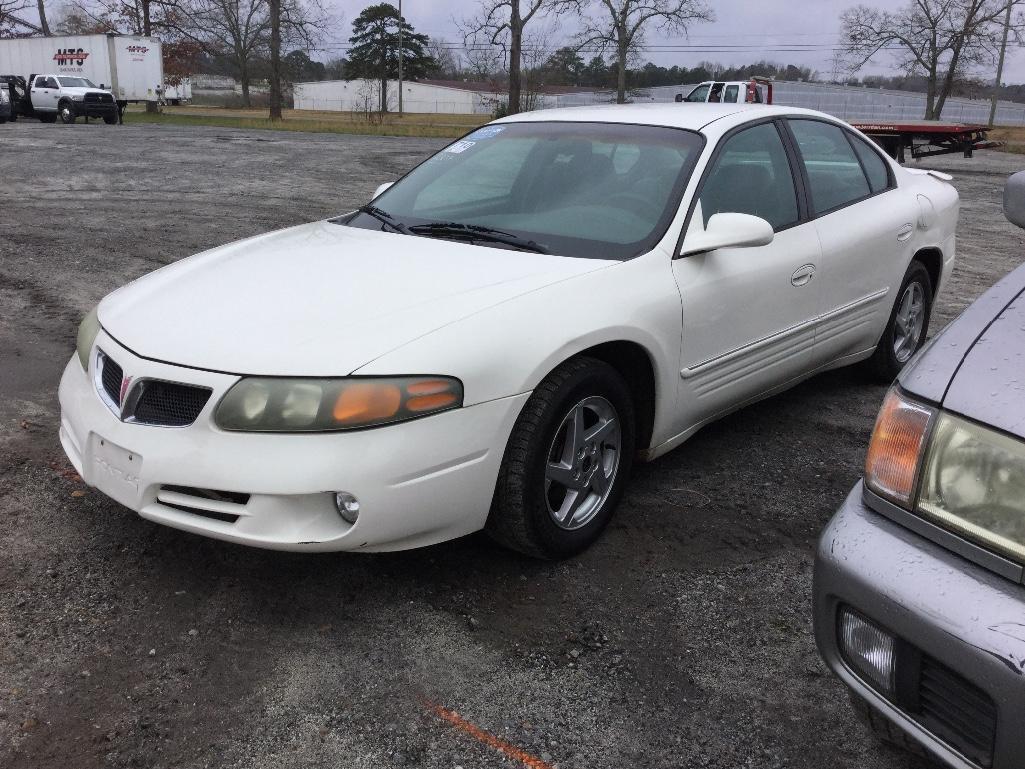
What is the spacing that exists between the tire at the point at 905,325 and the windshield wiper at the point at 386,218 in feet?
8.41

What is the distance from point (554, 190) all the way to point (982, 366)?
6.93 ft

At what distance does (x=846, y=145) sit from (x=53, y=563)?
394cm

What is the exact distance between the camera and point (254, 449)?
93.7 inches

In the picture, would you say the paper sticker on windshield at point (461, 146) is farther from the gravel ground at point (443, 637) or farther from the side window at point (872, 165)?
the side window at point (872, 165)

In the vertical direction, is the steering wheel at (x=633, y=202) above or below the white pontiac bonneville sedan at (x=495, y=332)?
above

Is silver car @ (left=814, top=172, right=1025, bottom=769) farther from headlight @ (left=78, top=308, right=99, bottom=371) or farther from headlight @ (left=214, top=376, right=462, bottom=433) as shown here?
headlight @ (left=78, top=308, right=99, bottom=371)

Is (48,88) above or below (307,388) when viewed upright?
above

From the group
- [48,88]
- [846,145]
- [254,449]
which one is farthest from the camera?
[48,88]

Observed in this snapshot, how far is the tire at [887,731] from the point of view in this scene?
1.72 m

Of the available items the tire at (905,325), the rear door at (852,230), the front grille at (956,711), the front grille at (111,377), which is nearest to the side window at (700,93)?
the tire at (905,325)

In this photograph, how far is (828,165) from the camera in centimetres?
418

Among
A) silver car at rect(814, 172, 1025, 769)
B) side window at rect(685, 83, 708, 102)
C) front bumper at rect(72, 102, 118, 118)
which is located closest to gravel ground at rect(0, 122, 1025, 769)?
silver car at rect(814, 172, 1025, 769)

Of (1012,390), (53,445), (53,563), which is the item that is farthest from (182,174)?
(1012,390)

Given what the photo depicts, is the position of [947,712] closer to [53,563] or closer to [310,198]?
[53,563]
